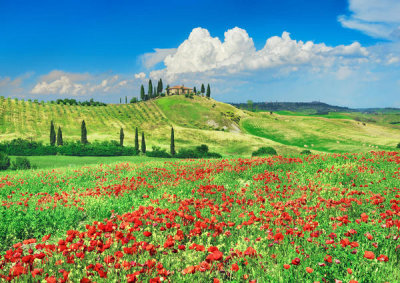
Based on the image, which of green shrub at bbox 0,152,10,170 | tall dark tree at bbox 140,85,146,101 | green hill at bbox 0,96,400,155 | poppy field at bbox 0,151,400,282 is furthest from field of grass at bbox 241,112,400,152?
green shrub at bbox 0,152,10,170

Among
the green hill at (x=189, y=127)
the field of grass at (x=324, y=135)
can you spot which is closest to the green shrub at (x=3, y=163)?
the green hill at (x=189, y=127)

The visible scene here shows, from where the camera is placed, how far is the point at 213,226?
6.49m

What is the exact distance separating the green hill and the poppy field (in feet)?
176

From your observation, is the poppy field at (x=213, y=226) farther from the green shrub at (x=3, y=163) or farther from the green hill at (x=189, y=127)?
the green hill at (x=189, y=127)

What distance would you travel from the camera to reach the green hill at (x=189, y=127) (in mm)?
80125

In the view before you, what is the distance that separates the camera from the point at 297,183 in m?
11.6

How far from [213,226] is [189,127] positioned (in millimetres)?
106782

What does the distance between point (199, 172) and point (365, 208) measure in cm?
834

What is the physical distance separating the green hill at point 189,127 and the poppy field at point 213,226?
5376 centimetres

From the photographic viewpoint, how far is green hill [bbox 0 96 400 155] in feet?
263

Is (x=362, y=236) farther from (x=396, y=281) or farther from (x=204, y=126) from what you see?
(x=204, y=126)

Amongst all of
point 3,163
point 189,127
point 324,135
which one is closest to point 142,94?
point 189,127

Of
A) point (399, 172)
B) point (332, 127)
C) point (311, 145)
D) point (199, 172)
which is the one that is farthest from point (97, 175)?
point (332, 127)

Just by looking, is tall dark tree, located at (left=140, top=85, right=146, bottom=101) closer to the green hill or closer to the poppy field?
the green hill
